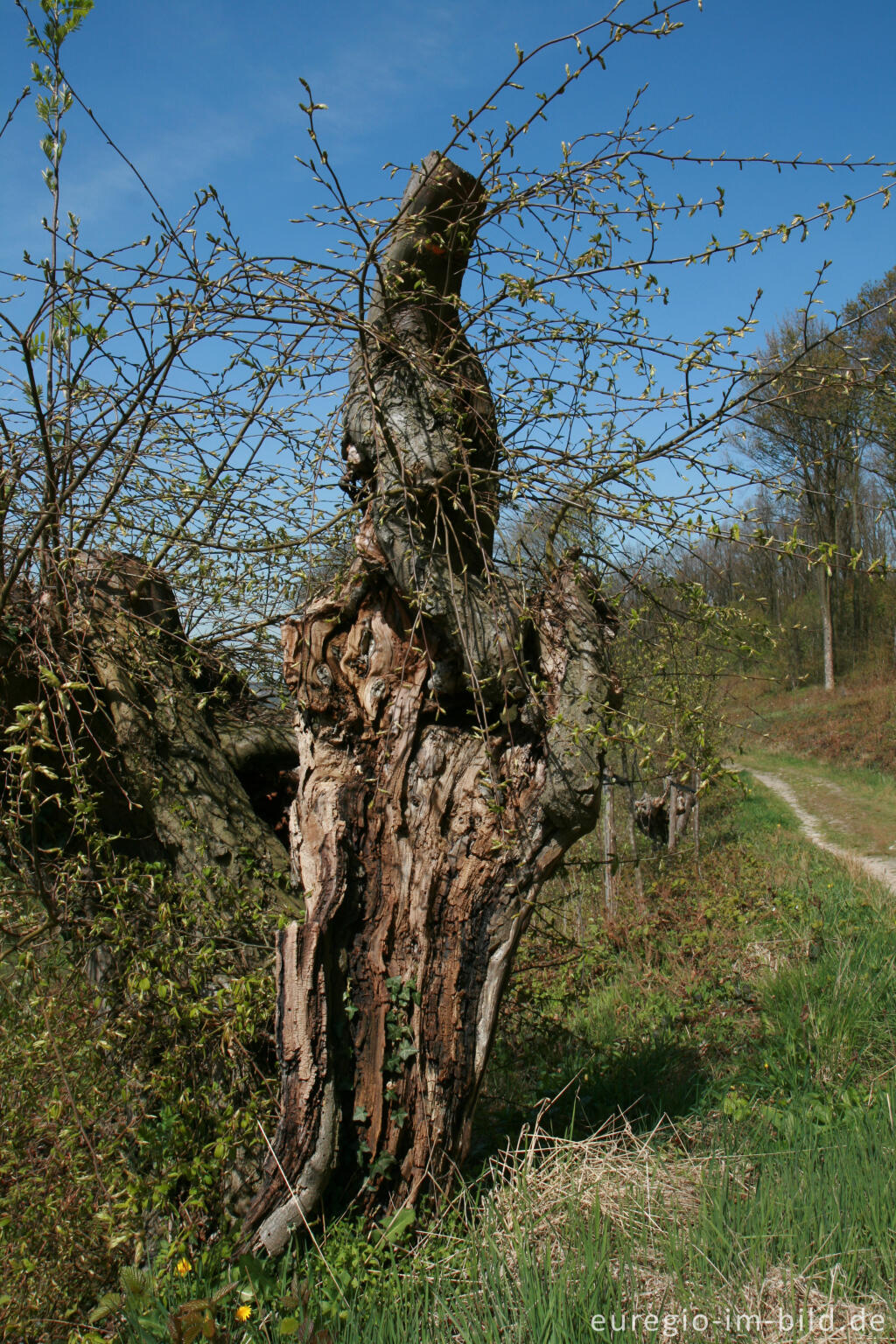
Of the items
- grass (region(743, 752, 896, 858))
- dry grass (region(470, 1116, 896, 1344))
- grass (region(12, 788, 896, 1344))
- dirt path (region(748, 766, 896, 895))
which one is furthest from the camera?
grass (region(743, 752, 896, 858))

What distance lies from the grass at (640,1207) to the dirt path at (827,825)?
4735 millimetres

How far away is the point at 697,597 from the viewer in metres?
3.36

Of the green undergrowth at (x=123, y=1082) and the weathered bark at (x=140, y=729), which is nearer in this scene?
the green undergrowth at (x=123, y=1082)

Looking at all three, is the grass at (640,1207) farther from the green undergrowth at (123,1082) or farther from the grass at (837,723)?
the grass at (837,723)

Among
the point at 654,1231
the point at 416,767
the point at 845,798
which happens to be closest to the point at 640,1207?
the point at 654,1231

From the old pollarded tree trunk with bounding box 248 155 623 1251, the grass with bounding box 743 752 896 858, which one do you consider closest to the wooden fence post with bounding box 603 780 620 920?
the grass with bounding box 743 752 896 858

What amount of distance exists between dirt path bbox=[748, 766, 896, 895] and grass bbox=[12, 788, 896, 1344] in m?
4.73

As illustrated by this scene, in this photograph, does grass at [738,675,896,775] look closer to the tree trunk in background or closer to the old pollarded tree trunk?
the tree trunk in background

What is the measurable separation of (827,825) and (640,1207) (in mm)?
13361

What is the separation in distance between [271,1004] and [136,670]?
6.17 ft

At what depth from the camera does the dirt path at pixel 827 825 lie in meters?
11.0

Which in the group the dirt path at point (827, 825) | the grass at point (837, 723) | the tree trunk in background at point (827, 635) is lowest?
the dirt path at point (827, 825)

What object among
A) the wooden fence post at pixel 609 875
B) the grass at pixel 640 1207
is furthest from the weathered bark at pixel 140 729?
the wooden fence post at pixel 609 875

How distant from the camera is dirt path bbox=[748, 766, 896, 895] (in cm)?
1098
